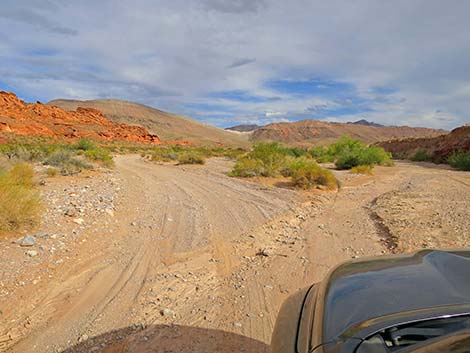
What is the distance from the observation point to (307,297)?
7.84ft

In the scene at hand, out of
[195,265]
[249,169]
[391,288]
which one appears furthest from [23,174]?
[391,288]

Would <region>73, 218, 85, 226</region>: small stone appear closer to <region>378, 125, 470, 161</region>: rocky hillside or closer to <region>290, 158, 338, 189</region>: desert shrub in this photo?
<region>290, 158, 338, 189</region>: desert shrub

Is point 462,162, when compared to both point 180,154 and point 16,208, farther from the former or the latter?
point 16,208

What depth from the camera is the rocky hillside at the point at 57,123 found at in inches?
2884

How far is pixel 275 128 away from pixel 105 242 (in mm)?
166225

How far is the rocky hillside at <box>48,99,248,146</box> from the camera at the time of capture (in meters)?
139

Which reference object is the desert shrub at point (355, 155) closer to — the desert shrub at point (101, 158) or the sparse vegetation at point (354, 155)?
the sparse vegetation at point (354, 155)

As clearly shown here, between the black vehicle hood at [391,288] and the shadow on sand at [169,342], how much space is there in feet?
5.71

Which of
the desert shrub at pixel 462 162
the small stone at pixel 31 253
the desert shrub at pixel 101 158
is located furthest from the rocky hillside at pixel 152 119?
the small stone at pixel 31 253

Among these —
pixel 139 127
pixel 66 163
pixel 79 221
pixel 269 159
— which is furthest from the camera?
pixel 139 127

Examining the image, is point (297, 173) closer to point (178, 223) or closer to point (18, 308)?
point (178, 223)

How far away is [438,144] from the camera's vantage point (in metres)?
51.1

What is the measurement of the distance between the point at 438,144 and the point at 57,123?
250 ft

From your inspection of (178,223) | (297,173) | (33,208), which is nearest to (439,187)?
(297,173)
